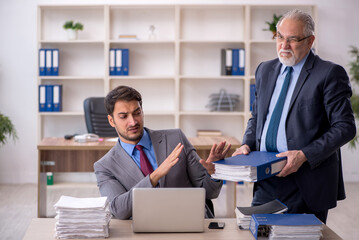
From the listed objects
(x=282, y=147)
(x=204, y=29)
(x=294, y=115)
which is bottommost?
(x=282, y=147)

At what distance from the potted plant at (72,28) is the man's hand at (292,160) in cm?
391

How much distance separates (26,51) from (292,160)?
4.36 meters

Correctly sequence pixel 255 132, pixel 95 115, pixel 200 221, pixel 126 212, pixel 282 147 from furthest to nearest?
1. pixel 95 115
2. pixel 255 132
3. pixel 282 147
4. pixel 126 212
5. pixel 200 221

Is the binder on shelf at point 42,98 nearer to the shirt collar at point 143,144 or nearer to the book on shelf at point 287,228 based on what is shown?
the shirt collar at point 143,144

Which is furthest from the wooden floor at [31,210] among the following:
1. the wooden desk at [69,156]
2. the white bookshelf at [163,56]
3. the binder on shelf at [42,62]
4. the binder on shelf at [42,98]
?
the binder on shelf at [42,62]

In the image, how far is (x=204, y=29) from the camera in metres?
5.58

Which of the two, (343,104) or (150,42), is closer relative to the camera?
(343,104)

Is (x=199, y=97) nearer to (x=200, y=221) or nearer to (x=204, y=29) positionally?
(x=204, y=29)

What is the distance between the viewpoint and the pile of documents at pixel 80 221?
1.67 meters

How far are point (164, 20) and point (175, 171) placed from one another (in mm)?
3537

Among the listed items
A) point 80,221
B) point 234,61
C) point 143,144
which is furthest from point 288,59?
point 234,61

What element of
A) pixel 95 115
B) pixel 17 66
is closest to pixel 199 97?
pixel 95 115

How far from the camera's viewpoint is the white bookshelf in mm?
5523

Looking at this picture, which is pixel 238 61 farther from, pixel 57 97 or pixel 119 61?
pixel 57 97
